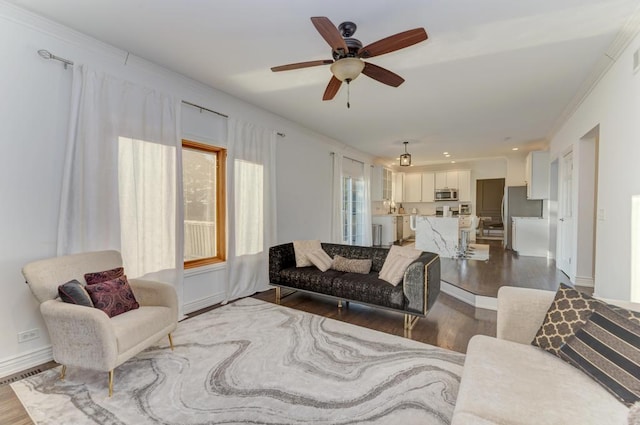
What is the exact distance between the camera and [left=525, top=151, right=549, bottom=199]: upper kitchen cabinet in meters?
6.38

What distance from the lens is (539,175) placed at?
644 centimetres

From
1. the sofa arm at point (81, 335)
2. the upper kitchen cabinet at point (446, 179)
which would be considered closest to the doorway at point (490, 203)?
the upper kitchen cabinet at point (446, 179)

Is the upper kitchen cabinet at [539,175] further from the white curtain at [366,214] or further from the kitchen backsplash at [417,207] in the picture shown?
the white curtain at [366,214]

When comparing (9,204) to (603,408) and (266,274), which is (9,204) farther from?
(603,408)

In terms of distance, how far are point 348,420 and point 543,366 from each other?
1.12 meters

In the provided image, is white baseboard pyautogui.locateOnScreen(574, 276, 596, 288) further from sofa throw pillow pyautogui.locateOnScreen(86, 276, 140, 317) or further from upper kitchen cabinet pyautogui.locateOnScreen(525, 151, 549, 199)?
sofa throw pillow pyautogui.locateOnScreen(86, 276, 140, 317)

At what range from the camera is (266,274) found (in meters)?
4.51

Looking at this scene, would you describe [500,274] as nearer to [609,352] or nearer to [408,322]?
[408,322]

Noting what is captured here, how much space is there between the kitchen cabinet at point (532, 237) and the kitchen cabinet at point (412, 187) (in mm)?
3510

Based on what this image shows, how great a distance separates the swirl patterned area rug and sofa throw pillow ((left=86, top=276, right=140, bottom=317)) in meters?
0.47

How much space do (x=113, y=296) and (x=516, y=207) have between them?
905 cm

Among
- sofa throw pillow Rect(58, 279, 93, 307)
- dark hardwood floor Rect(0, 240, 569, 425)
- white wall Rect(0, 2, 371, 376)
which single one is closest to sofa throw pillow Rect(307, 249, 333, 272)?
dark hardwood floor Rect(0, 240, 569, 425)

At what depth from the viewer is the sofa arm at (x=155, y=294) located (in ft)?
8.32

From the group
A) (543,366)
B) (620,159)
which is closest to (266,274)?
(543,366)
